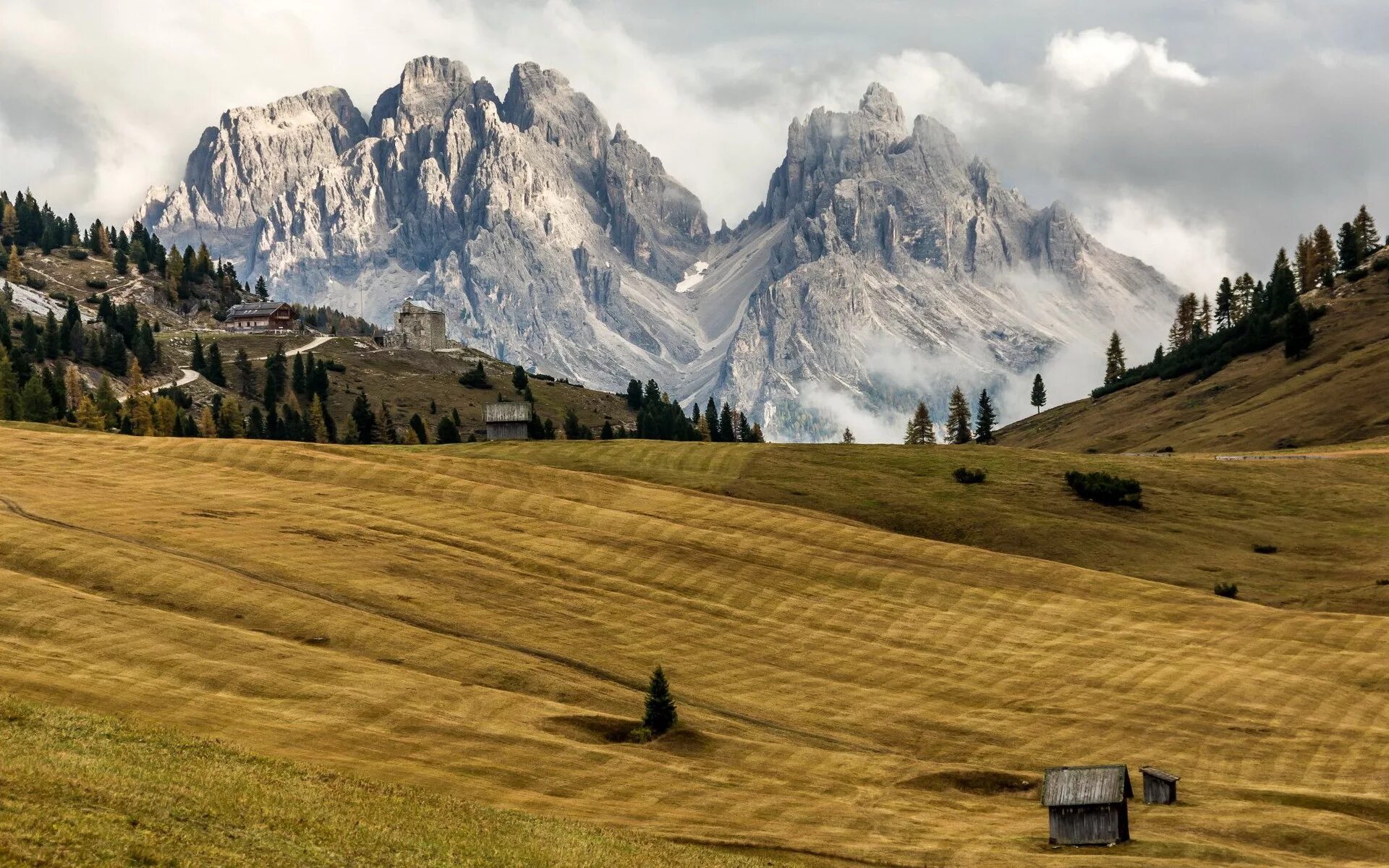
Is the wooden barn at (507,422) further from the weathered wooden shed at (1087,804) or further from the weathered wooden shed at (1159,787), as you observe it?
the weathered wooden shed at (1087,804)

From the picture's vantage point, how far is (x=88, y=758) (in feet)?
147

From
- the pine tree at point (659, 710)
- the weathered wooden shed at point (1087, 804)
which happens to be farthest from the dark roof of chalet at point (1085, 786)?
the pine tree at point (659, 710)

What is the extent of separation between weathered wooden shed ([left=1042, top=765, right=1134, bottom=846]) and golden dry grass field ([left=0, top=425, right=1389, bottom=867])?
126 centimetres

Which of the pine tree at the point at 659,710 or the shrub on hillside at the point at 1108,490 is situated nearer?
the pine tree at the point at 659,710

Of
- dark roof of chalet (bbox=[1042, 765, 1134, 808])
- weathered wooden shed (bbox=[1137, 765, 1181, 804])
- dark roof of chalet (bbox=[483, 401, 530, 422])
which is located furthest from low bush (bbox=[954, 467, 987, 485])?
dark roof of chalet (bbox=[1042, 765, 1134, 808])

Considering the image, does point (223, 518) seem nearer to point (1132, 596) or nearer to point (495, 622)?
point (495, 622)

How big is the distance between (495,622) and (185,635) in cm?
1940

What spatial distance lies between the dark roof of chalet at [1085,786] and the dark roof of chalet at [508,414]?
146 m

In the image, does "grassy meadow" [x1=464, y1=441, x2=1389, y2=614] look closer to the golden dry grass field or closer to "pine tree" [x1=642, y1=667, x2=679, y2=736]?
the golden dry grass field

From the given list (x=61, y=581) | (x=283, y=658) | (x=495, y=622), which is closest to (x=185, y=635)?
(x=283, y=658)

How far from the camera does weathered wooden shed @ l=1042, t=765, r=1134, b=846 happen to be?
187ft

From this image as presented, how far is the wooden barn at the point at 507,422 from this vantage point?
647 feet

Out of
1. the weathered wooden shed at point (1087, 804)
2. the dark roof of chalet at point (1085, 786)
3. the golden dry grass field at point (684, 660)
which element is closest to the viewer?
the weathered wooden shed at point (1087, 804)

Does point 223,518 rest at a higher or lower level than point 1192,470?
lower
